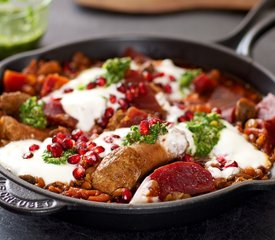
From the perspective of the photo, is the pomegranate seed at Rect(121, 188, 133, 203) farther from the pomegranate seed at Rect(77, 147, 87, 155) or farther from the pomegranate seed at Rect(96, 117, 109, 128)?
the pomegranate seed at Rect(96, 117, 109, 128)

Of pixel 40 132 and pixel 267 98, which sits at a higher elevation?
pixel 267 98

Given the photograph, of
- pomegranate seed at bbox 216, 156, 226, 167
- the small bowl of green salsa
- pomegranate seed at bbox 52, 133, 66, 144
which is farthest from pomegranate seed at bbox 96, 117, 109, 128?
the small bowl of green salsa

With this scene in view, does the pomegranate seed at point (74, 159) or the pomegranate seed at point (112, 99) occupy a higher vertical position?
the pomegranate seed at point (112, 99)

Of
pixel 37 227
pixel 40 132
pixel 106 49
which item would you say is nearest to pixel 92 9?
pixel 106 49

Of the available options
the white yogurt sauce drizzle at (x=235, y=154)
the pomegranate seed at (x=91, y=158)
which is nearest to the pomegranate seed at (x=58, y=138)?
the pomegranate seed at (x=91, y=158)

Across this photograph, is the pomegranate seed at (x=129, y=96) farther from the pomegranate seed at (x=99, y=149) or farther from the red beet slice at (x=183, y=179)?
the red beet slice at (x=183, y=179)

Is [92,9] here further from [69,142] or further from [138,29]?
[69,142]

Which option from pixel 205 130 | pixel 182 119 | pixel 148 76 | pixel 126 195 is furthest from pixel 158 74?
pixel 126 195

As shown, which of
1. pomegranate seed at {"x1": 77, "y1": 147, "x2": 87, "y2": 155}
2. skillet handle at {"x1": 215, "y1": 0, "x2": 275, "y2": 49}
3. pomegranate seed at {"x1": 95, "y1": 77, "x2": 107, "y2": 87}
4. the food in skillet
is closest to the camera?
the food in skillet
